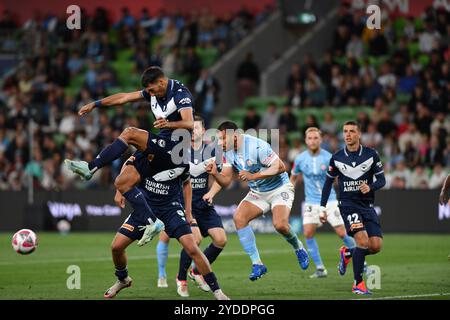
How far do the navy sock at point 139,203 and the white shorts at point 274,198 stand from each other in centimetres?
263

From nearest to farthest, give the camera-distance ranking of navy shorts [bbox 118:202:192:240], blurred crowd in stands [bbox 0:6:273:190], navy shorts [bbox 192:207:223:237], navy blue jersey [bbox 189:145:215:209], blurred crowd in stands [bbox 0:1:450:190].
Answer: navy shorts [bbox 118:202:192:240], navy shorts [bbox 192:207:223:237], navy blue jersey [bbox 189:145:215:209], blurred crowd in stands [bbox 0:1:450:190], blurred crowd in stands [bbox 0:6:273:190]

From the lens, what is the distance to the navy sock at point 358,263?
13406 mm

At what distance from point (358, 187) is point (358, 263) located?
1.18 metres

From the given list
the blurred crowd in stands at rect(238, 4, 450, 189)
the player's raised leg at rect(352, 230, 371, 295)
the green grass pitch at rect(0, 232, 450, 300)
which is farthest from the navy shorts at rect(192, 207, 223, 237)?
the blurred crowd in stands at rect(238, 4, 450, 189)

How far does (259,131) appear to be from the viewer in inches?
1064

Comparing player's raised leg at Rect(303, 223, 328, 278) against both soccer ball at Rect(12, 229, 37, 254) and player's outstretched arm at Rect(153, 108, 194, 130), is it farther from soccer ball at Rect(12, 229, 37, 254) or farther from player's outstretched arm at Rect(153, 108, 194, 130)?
player's outstretched arm at Rect(153, 108, 194, 130)

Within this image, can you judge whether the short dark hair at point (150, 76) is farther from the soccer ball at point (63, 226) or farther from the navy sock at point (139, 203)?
the soccer ball at point (63, 226)

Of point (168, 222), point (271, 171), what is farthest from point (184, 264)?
point (271, 171)

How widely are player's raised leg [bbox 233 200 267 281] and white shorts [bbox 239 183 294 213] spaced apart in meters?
0.09

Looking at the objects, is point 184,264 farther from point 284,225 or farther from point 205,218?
point 284,225

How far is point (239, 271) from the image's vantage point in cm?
1689

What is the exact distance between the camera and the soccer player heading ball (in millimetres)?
13805

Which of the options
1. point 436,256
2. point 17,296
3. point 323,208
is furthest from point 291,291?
point 436,256

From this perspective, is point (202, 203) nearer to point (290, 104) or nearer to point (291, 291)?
point (291, 291)
